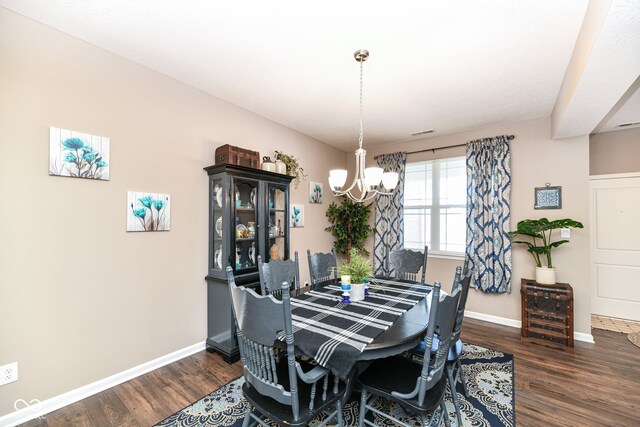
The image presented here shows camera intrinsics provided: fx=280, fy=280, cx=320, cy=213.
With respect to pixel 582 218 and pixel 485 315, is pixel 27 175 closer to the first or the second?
pixel 485 315

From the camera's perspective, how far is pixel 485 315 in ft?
12.8

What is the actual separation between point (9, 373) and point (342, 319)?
223 cm

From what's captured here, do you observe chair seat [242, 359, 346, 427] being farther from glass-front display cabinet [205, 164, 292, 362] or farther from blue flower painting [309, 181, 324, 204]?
blue flower painting [309, 181, 324, 204]

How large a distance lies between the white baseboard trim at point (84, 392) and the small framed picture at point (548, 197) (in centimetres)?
447

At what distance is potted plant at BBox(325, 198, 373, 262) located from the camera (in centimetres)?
471

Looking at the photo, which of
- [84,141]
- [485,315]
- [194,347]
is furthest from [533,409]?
[84,141]

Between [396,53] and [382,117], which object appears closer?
[396,53]

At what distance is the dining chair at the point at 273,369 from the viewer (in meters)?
1.29

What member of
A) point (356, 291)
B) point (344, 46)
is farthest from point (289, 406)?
point (344, 46)

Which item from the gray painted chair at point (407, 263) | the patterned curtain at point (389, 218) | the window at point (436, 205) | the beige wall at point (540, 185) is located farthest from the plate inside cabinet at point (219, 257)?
the beige wall at point (540, 185)

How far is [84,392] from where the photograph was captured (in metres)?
2.14

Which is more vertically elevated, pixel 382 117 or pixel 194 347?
pixel 382 117

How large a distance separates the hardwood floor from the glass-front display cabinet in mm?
375

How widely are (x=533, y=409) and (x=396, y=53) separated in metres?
2.91
